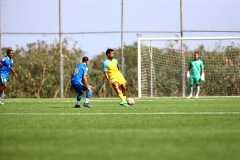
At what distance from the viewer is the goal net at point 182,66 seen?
103 feet

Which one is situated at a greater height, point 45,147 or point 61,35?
point 61,35

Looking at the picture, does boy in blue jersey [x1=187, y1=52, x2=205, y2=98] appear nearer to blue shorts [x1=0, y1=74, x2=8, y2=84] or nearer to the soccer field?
blue shorts [x1=0, y1=74, x2=8, y2=84]

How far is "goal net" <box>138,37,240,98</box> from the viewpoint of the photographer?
103 feet

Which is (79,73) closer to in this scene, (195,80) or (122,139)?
(195,80)

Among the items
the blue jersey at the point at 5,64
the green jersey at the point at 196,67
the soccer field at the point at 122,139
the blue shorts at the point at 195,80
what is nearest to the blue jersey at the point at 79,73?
the blue jersey at the point at 5,64

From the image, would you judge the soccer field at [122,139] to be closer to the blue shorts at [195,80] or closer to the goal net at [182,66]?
the blue shorts at [195,80]

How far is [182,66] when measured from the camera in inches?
1248

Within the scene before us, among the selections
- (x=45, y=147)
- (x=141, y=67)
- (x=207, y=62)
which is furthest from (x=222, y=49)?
(x=45, y=147)

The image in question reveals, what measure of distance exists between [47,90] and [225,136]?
24267 mm

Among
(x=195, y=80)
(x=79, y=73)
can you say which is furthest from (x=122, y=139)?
(x=195, y=80)

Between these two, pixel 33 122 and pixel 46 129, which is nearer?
pixel 46 129

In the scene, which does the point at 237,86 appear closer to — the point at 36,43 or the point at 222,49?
the point at 222,49

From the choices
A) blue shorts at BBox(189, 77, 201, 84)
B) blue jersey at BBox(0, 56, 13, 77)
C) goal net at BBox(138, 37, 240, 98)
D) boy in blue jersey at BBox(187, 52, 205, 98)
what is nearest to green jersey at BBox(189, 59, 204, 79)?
boy in blue jersey at BBox(187, 52, 205, 98)

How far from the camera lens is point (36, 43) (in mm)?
33562
